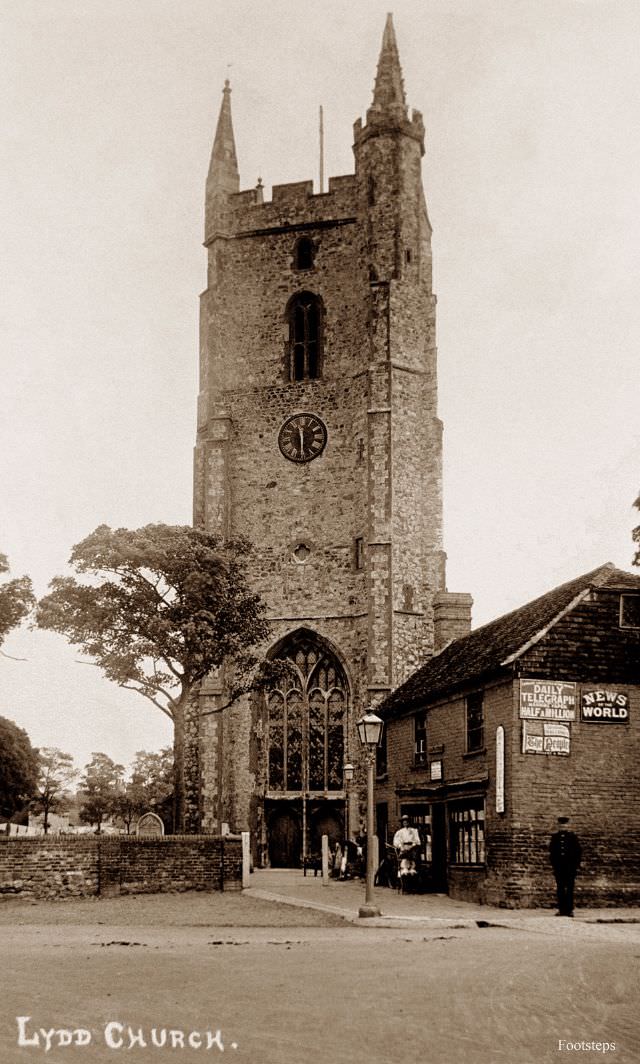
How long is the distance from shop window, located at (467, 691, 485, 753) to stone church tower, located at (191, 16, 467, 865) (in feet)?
50.9

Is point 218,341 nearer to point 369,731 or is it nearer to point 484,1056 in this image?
point 369,731

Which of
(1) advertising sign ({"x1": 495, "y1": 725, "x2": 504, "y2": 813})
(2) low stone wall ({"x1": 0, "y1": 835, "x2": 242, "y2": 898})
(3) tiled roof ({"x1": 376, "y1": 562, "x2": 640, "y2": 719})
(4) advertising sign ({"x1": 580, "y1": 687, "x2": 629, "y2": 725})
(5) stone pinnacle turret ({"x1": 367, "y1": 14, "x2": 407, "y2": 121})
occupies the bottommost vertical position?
(2) low stone wall ({"x1": 0, "y1": 835, "x2": 242, "y2": 898})

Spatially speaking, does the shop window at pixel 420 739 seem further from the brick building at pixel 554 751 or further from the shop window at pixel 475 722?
the shop window at pixel 475 722

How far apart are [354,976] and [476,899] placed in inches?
561

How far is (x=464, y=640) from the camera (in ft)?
117

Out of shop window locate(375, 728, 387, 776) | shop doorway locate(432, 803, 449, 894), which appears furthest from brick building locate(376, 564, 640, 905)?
shop window locate(375, 728, 387, 776)

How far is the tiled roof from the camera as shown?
25781 mm

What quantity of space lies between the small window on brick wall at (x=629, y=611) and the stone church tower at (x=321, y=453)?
1715 cm

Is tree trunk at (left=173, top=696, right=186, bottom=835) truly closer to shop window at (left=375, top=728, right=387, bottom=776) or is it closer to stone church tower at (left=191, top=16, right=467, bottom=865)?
shop window at (left=375, top=728, right=387, bottom=776)

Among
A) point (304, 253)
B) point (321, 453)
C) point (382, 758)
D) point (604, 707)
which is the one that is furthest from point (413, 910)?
point (304, 253)

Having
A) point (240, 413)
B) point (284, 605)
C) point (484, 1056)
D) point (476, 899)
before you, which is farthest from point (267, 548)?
point (484, 1056)

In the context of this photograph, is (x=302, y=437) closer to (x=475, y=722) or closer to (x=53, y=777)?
(x=475, y=722)

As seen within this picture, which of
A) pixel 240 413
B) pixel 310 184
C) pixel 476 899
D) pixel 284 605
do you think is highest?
pixel 310 184

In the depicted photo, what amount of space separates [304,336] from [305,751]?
15929 millimetres
